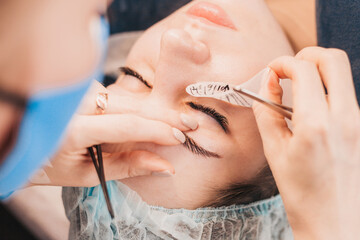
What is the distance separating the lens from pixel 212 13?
2.98 ft

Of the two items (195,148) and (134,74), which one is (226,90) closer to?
(195,148)

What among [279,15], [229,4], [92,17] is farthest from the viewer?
[279,15]

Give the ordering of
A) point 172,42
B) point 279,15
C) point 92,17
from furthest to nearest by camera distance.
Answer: point 279,15, point 172,42, point 92,17

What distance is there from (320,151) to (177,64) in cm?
42

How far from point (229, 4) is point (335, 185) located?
0.59m

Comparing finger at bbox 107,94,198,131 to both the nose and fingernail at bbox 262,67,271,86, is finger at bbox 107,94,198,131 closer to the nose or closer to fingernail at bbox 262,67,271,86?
the nose

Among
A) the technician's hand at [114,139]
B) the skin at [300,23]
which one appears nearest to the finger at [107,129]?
the technician's hand at [114,139]

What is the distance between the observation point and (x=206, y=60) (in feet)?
2.78

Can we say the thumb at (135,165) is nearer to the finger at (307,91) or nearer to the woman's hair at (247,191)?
the woman's hair at (247,191)

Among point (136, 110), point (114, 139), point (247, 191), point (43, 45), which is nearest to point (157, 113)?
point (136, 110)

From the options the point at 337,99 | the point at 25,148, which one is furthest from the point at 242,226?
the point at 25,148

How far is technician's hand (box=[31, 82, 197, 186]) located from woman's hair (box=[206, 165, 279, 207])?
0.20 meters

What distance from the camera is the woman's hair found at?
972mm

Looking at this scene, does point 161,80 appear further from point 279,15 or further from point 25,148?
point 279,15
